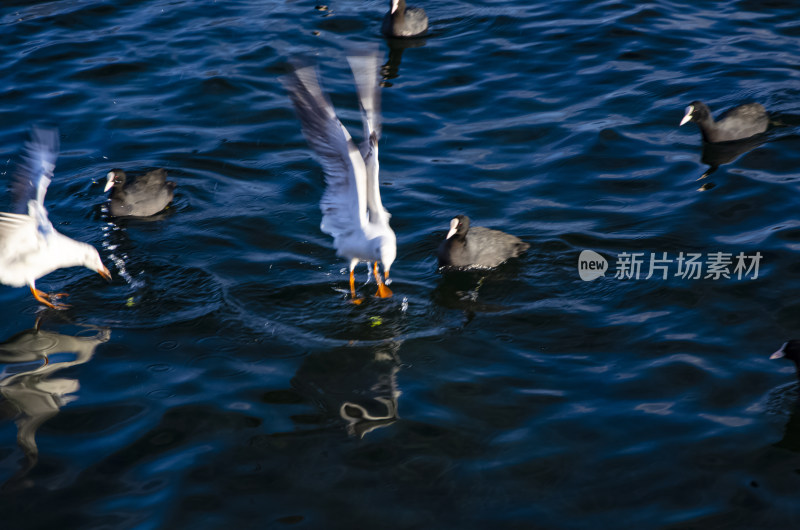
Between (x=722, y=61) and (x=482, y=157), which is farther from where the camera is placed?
(x=722, y=61)

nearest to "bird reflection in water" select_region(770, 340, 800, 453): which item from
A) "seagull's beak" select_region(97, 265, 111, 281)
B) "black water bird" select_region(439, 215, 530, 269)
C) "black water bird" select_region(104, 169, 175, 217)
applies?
"black water bird" select_region(439, 215, 530, 269)

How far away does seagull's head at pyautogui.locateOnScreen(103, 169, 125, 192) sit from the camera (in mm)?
10461

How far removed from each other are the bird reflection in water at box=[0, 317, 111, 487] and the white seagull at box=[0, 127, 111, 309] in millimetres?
554

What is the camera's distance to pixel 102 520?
6.22 m

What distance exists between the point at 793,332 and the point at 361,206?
416 centimetres

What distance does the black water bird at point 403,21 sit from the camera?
14742 mm

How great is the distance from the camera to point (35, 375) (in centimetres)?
789

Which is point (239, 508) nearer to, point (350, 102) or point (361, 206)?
point (361, 206)

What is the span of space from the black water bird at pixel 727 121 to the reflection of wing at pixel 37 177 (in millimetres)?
7812

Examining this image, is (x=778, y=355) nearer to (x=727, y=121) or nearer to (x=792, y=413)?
(x=792, y=413)

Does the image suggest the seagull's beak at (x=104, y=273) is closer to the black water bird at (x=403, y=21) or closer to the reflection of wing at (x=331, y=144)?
the reflection of wing at (x=331, y=144)

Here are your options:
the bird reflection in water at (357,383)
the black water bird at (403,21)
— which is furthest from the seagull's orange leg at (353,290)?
the black water bird at (403,21)

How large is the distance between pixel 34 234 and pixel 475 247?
442 centimetres

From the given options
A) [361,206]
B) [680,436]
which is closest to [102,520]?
[361,206]
